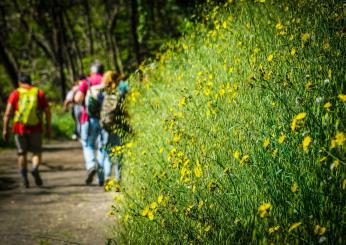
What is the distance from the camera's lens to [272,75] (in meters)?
3.82

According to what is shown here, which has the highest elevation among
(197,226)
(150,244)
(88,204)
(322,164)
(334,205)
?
(322,164)

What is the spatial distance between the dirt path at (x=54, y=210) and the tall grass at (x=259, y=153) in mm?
928

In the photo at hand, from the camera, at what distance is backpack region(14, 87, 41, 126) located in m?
7.88

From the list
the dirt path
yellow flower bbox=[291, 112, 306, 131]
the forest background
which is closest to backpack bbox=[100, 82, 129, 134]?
the dirt path

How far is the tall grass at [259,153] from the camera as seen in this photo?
2.58 m

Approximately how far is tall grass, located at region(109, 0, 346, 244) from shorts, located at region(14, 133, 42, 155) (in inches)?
148

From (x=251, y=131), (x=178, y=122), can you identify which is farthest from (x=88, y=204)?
(x=251, y=131)

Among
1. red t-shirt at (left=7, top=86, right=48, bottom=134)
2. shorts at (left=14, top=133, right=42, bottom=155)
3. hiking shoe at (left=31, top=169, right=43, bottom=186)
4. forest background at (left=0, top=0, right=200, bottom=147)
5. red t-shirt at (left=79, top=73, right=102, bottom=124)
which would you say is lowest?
hiking shoe at (left=31, top=169, right=43, bottom=186)

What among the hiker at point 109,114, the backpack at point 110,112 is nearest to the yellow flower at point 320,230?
the hiker at point 109,114

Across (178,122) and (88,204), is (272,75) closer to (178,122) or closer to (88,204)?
(178,122)

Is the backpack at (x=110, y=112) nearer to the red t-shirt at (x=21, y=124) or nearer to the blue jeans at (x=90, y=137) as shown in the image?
the blue jeans at (x=90, y=137)

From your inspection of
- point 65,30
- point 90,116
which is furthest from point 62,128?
point 65,30

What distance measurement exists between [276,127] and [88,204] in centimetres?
425

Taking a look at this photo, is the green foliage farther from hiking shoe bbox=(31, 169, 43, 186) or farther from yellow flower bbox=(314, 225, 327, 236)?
yellow flower bbox=(314, 225, 327, 236)
